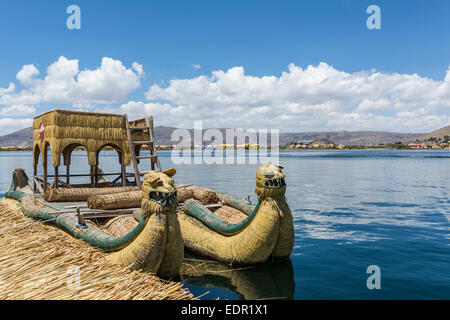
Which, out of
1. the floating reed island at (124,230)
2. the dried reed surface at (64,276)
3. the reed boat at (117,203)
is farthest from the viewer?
the reed boat at (117,203)

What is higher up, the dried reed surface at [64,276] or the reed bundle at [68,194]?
the reed bundle at [68,194]

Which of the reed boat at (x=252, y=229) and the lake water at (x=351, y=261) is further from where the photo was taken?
the lake water at (x=351, y=261)

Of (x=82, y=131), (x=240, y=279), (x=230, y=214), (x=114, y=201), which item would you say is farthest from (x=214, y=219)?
(x=82, y=131)

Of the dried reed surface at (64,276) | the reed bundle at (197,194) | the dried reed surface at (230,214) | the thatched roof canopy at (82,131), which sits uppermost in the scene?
the thatched roof canopy at (82,131)

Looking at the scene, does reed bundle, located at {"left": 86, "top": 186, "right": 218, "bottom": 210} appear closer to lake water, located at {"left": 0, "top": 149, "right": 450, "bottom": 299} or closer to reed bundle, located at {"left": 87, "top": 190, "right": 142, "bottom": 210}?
reed bundle, located at {"left": 87, "top": 190, "right": 142, "bottom": 210}

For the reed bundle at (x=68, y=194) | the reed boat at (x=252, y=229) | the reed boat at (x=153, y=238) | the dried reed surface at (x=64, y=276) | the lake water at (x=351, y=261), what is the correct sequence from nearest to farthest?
the dried reed surface at (x=64, y=276)
the reed boat at (x=153, y=238)
the reed boat at (x=252, y=229)
the lake water at (x=351, y=261)
the reed bundle at (x=68, y=194)

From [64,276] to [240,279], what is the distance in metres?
4.93

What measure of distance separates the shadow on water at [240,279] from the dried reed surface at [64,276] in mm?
2641

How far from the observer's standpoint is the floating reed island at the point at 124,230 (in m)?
6.14

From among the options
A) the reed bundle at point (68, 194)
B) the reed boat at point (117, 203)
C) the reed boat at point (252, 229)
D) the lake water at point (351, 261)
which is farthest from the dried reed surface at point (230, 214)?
the reed bundle at point (68, 194)

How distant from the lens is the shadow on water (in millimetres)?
8945

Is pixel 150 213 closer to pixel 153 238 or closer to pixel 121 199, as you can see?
pixel 153 238
